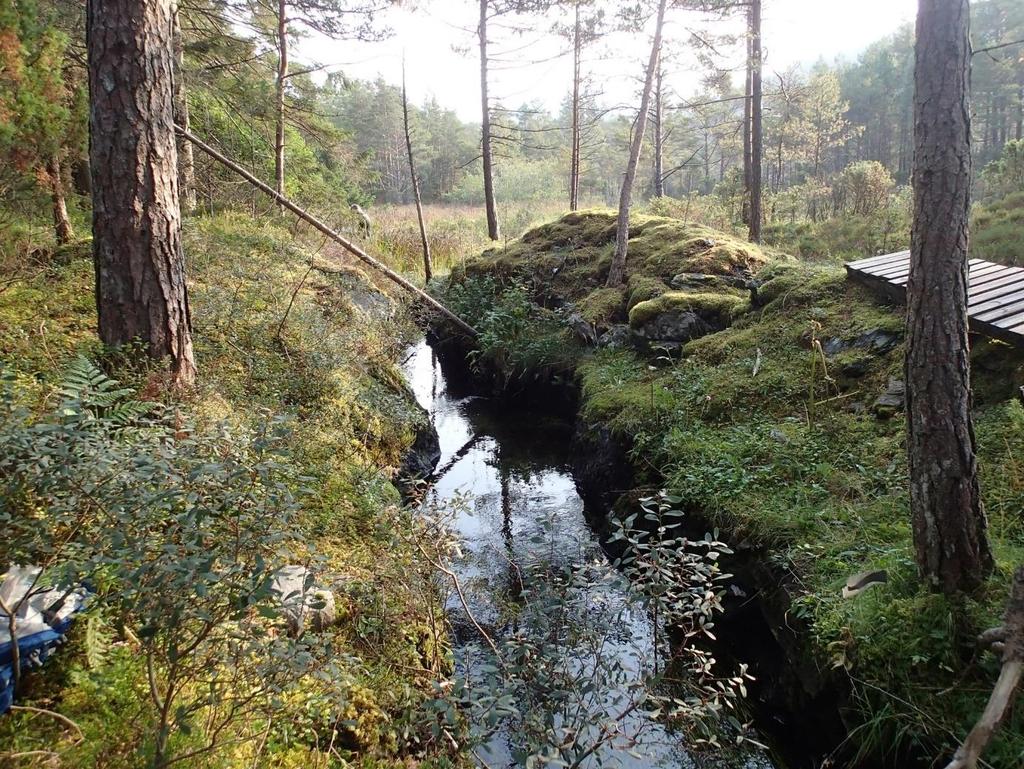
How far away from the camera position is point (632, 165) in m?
9.25

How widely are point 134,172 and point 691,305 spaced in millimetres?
6527

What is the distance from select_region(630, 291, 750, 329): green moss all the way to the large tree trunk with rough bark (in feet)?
19.2

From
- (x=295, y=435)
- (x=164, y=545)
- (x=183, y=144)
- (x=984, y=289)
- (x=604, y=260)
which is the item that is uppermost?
(x=183, y=144)

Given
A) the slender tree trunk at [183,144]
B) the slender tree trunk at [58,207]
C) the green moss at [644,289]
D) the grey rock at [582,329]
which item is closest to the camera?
the slender tree trunk at [58,207]

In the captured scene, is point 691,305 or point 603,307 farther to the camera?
point 603,307

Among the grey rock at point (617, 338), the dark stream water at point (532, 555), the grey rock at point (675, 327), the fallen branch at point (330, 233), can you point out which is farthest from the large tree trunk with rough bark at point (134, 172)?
the grey rock at point (617, 338)

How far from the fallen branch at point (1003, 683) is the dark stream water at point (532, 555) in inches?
40.5

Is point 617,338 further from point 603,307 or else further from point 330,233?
point 330,233

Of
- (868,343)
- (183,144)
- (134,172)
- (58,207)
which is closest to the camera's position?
(134,172)

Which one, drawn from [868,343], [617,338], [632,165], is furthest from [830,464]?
[632,165]

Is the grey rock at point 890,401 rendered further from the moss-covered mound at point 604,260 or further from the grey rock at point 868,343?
the moss-covered mound at point 604,260

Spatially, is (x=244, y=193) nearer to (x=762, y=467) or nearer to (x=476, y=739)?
(x=762, y=467)

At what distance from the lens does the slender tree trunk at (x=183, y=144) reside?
828 centimetres

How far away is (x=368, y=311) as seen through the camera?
8727 millimetres
